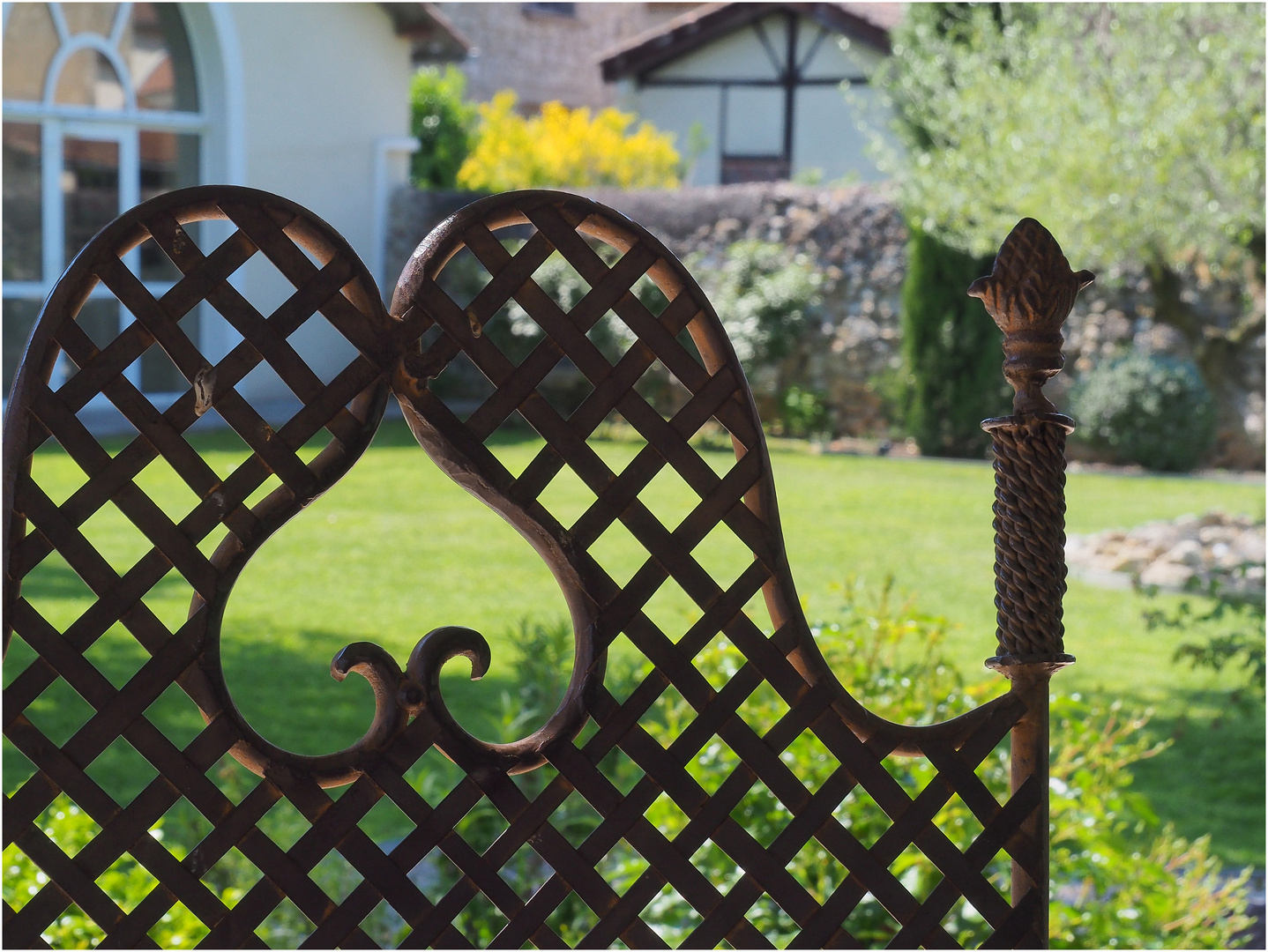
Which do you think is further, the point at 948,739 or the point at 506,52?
the point at 506,52

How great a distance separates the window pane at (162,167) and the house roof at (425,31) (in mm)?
2509

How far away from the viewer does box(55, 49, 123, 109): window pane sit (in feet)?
34.2

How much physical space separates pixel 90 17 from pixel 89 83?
1.84 feet

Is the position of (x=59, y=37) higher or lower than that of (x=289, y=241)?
higher

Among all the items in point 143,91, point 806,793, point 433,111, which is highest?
point 433,111

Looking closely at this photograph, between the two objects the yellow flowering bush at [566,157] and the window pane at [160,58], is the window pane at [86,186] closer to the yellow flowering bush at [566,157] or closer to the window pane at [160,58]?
→ the window pane at [160,58]

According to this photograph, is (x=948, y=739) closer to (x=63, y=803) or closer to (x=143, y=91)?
(x=63, y=803)

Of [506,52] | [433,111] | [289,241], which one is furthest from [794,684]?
[506,52]

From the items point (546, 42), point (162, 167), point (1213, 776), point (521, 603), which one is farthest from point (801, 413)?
point (546, 42)

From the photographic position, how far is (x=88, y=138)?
421 inches

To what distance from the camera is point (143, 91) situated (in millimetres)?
10969

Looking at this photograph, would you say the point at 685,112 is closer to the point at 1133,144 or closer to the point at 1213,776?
the point at 1133,144

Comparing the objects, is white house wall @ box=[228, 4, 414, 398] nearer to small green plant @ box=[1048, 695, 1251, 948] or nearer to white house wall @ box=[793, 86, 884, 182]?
small green plant @ box=[1048, 695, 1251, 948]

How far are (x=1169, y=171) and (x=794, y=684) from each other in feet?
20.3
